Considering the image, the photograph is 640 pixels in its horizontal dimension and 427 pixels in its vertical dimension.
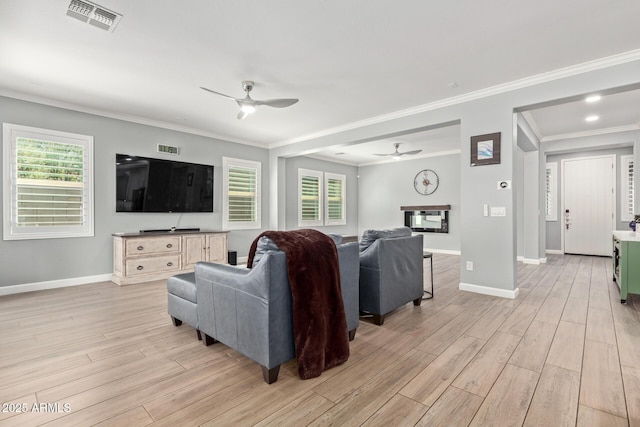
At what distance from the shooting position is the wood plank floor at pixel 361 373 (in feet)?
5.32

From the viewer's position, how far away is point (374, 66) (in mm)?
3414

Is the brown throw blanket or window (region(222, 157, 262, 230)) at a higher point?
window (region(222, 157, 262, 230))

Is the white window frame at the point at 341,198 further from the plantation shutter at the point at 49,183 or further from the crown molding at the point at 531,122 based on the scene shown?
the plantation shutter at the point at 49,183

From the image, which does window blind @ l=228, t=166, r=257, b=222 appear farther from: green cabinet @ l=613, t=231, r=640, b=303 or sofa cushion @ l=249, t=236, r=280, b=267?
green cabinet @ l=613, t=231, r=640, b=303

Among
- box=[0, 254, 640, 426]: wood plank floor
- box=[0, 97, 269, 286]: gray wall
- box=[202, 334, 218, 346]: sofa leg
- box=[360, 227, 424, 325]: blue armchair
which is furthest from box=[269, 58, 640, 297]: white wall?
box=[0, 97, 269, 286]: gray wall

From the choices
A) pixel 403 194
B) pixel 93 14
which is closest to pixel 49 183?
pixel 93 14

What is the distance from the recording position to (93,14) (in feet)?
8.20

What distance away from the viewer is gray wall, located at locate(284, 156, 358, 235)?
7.98 meters

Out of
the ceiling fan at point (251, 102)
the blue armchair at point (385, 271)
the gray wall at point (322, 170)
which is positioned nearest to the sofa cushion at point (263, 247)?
the blue armchair at point (385, 271)

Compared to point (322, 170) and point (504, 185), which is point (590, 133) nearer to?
point (504, 185)

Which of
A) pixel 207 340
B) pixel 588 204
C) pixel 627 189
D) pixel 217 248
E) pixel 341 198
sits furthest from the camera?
pixel 341 198

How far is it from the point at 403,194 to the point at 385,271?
6496 mm

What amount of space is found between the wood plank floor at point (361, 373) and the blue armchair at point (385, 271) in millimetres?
208

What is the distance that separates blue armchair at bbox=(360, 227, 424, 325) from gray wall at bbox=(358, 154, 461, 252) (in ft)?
17.4
